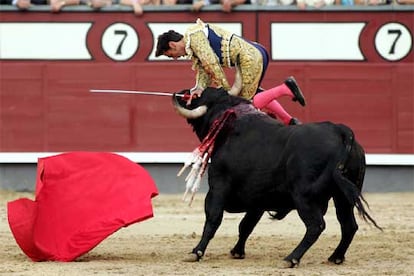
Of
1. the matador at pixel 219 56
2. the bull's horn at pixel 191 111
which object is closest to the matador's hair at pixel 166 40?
the matador at pixel 219 56

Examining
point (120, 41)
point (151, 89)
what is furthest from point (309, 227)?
point (120, 41)

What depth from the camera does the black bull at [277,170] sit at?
6621mm

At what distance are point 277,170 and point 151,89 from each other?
4.87m

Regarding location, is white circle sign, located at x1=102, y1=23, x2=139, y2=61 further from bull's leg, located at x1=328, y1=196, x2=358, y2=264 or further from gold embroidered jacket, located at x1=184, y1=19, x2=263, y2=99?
bull's leg, located at x1=328, y1=196, x2=358, y2=264

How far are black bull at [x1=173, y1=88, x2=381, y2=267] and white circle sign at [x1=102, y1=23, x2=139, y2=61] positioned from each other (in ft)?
14.3

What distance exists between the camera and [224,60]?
7.23 m

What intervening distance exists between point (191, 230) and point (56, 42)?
10.8 ft

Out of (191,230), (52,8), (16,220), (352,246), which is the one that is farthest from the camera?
(52,8)

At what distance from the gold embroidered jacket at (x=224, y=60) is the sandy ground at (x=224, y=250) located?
94 centimetres

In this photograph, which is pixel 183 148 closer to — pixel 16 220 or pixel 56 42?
pixel 56 42

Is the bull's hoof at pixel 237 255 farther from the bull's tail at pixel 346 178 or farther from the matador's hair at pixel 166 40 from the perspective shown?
the matador's hair at pixel 166 40

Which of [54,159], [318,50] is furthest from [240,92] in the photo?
[318,50]

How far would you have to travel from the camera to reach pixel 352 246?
7723 millimetres

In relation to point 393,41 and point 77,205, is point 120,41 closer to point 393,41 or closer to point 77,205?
point 393,41
